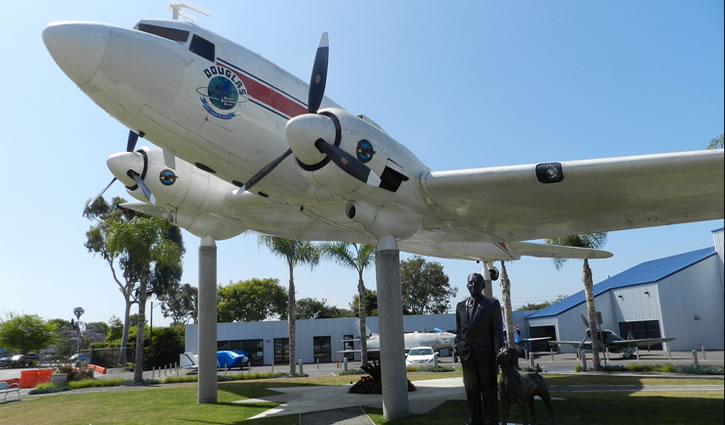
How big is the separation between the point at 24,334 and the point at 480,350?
204ft

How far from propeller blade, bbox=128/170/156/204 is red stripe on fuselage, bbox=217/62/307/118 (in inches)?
200

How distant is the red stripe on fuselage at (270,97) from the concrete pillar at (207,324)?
272 inches

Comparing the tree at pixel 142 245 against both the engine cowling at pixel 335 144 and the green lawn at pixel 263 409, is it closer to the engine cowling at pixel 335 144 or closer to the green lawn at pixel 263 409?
the green lawn at pixel 263 409

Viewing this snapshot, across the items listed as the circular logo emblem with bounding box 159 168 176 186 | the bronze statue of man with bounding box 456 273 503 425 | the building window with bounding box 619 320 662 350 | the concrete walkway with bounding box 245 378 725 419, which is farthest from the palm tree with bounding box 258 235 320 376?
the building window with bounding box 619 320 662 350

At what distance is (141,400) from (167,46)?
13.4m

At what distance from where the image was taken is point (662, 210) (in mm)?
12391

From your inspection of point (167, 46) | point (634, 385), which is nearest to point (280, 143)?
point (167, 46)

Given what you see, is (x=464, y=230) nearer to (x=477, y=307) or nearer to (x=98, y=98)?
(x=477, y=307)

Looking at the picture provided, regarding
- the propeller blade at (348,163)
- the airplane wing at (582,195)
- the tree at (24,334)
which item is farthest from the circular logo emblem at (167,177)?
the tree at (24,334)

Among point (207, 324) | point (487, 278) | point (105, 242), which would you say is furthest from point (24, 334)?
point (487, 278)

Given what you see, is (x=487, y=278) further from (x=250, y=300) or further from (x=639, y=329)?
(x=250, y=300)

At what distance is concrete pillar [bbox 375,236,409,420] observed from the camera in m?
11.3

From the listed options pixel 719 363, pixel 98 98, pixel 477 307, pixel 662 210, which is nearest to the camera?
pixel 719 363

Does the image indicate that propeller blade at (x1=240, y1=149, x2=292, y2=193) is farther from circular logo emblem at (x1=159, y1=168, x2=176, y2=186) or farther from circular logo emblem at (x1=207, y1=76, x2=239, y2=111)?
circular logo emblem at (x1=159, y1=168, x2=176, y2=186)
